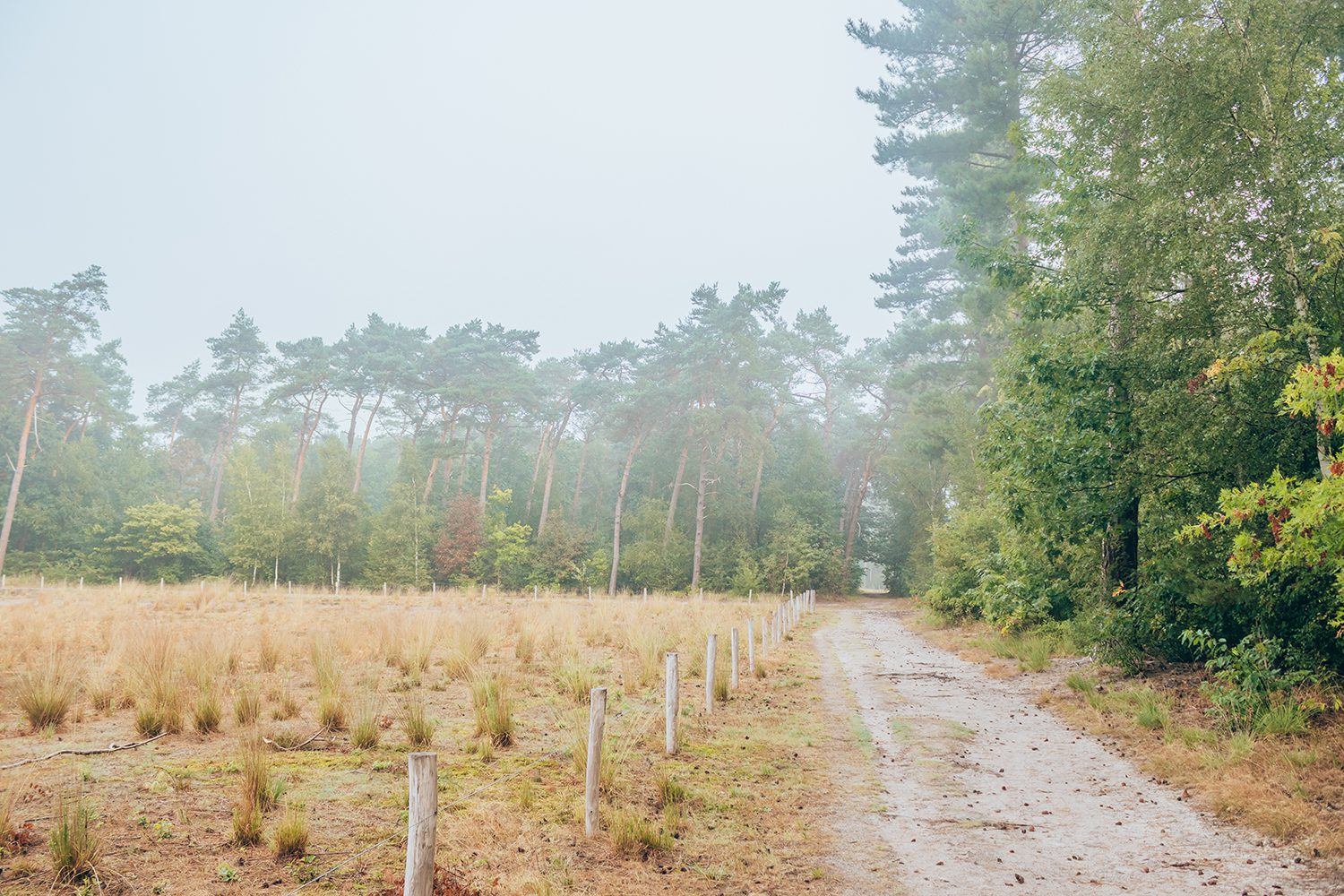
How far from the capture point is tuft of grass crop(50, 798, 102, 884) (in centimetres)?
458

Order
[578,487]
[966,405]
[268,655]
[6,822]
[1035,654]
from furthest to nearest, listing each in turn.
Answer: [578,487] → [966,405] → [1035,654] → [268,655] → [6,822]

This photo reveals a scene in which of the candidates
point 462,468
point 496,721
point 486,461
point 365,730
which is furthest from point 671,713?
point 462,468

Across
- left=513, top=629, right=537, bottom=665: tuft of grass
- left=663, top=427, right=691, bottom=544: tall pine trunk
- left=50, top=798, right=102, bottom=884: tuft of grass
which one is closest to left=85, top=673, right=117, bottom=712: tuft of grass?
left=50, top=798, right=102, bottom=884: tuft of grass

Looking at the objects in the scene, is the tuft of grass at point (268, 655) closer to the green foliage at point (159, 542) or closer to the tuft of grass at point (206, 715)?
the tuft of grass at point (206, 715)

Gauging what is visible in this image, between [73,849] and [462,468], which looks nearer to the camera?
[73,849]

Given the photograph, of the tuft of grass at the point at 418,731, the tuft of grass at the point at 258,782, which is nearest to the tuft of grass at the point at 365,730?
the tuft of grass at the point at 418,731

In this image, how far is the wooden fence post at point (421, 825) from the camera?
11.8 ft

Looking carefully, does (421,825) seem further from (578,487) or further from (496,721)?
(578,487)

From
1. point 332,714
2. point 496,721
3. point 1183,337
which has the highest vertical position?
point 1183,337

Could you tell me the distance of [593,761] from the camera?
6074 mm

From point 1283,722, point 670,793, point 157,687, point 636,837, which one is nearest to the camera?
point 636,837

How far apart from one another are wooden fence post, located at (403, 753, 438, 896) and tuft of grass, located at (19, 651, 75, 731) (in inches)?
286

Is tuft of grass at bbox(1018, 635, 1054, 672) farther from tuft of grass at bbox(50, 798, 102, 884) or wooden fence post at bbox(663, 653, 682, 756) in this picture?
tuft of grass at bbox(50, 798, 102, 884)

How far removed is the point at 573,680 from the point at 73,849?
269 inches
